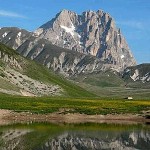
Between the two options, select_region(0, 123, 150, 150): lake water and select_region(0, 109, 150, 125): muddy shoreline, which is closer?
select_region(0, 123, 150, 150): lake water

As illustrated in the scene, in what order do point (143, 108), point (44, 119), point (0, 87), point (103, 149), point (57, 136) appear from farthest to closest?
point (0, 87)
point (143, 108)
point (44, 119)
point (57, 136)
point (103, 149)

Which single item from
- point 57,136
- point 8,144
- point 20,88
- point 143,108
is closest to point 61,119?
point 143,108

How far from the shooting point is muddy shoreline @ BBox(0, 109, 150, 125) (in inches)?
4019

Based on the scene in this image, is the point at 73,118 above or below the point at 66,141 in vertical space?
above

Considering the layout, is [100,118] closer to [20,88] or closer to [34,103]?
[34,103]

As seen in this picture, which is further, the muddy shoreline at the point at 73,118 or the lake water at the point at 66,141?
the muddy shoreline at the point at 73,118

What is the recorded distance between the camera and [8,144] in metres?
52.8

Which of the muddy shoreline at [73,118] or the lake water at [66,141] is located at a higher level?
the muddy shoreline at [73,118]

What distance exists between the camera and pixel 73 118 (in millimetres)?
107000

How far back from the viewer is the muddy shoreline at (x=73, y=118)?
102081mm

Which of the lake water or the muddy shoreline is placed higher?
the muddy shoreline

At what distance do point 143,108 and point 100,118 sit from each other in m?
18.2

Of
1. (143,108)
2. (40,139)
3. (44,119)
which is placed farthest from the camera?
(143,108)

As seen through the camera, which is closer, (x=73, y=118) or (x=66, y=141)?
(x=66, y=141)
